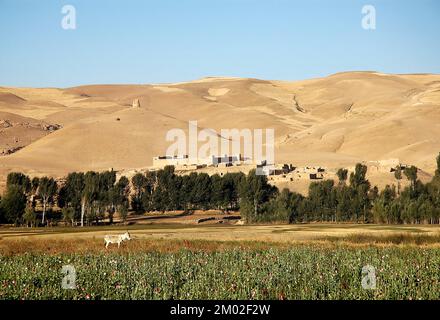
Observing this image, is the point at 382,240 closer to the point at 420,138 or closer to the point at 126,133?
the point at 420,138

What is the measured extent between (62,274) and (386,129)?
6573 inches

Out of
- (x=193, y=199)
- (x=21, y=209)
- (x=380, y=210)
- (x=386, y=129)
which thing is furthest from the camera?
(x=386, y=129)

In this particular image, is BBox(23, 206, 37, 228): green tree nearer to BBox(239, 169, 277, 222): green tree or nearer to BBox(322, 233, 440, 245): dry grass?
BBox(239, 169, 277, 222): green tree

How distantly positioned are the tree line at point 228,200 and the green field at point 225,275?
138ft

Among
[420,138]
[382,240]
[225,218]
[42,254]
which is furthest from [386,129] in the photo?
[42,254]

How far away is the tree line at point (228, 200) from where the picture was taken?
79188mm

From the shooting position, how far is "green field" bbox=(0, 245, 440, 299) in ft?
84.8

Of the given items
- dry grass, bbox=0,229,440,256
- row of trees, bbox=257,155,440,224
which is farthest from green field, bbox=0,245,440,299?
row of trees, bbox=257,155,440,224

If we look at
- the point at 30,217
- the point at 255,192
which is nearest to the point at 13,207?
the point at 30,217

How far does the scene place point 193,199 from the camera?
329 feet

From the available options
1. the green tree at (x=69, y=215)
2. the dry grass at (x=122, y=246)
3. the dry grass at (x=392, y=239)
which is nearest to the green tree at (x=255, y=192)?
the green tree at (x=69, y=215)

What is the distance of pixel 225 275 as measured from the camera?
29.6 meters

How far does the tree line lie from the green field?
42.2 meters

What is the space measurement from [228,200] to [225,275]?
68387 mm
